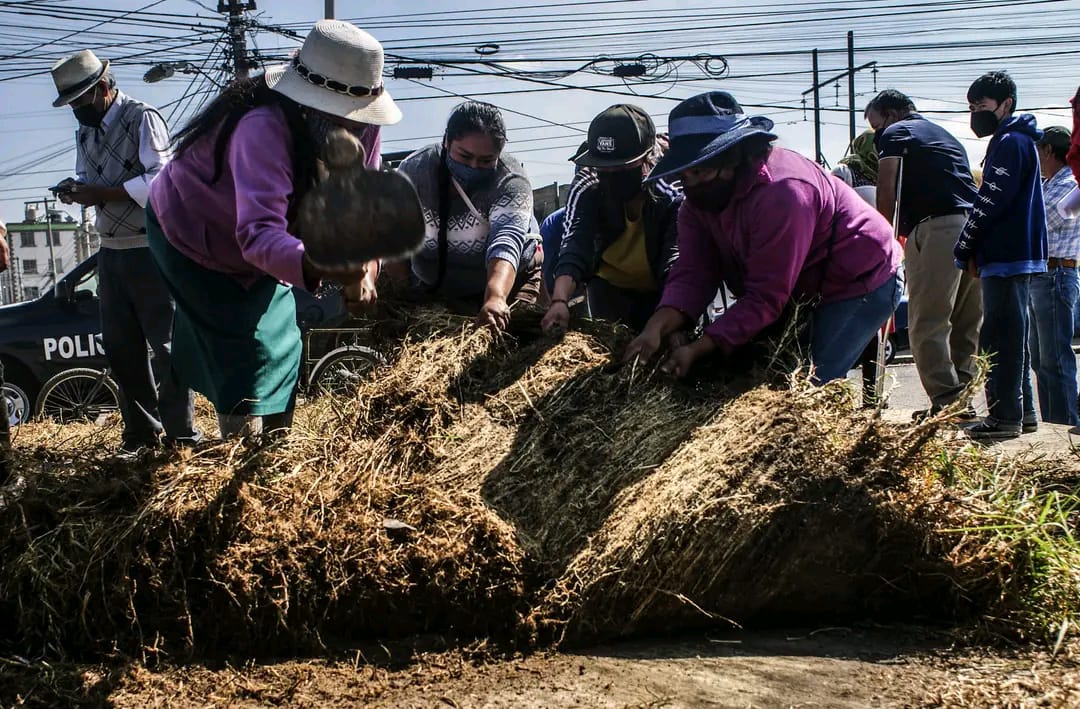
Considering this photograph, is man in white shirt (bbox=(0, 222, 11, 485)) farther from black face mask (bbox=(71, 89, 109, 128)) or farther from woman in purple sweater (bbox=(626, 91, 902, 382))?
woman in purple sweater (bbox=(626, 91, 902, 382))

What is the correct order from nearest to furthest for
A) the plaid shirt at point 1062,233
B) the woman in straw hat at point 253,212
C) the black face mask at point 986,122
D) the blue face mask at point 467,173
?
the woman in straw hat at point 253,212, the blue face mask at point 467,173, the black face mask at point 986,122, the plaid shirt at point 1062,233

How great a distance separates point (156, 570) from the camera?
2.44 m

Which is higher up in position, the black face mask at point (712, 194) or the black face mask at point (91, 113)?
the black face mask at point (91, 113)

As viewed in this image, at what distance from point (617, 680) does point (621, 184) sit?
212cm

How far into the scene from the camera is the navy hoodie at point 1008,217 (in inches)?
185

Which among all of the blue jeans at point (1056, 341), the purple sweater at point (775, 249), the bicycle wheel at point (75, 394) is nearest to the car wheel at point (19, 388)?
the bicycle wheel at point (75, 394)

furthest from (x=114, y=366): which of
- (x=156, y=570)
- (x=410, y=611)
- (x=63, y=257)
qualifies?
(x=63, y=257)

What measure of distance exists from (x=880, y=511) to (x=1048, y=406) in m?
3.46

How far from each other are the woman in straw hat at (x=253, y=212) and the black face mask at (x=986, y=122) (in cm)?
353

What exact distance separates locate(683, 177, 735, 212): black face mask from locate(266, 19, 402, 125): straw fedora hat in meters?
1.17

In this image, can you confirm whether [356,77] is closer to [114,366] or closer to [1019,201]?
[114,366]

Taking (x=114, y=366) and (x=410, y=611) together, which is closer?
(x=410, y=611)

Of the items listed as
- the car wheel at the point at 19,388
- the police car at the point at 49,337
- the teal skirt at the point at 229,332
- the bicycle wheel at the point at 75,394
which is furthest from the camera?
the police car at the point at 49,337

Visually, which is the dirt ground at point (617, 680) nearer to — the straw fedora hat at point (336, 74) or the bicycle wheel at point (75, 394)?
the straw fedora hat at point (336, 74)
